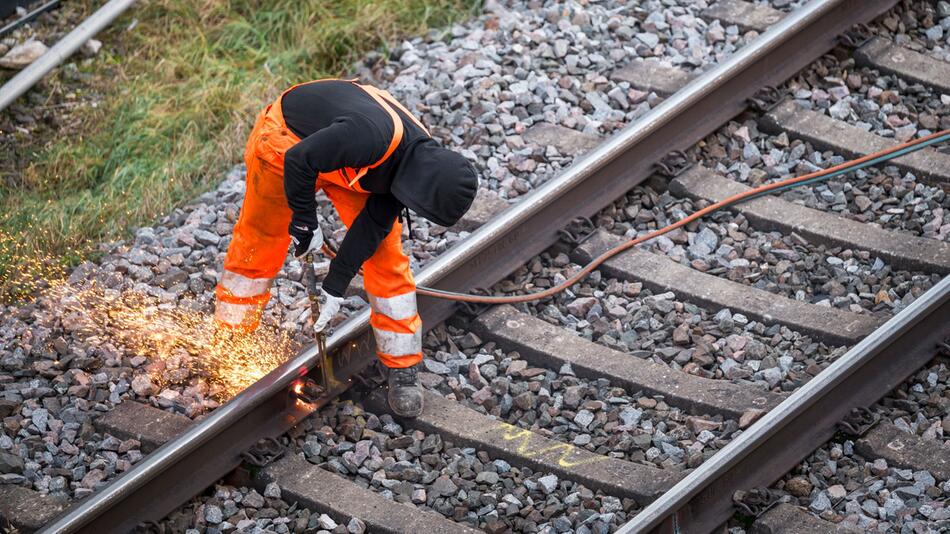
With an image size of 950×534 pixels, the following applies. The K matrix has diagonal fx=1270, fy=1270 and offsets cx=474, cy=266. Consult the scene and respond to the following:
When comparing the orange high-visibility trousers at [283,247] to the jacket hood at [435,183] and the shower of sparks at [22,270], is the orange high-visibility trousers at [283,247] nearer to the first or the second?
the jacket hood at [435,183]

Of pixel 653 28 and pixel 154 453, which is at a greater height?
pixel 653 28

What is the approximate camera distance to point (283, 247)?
5484mm

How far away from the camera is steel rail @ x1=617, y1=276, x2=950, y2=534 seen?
4691 mm

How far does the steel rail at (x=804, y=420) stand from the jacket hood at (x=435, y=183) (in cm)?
132

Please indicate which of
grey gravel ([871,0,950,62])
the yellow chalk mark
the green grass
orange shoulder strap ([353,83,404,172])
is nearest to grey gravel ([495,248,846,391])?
the yellow chalk mark

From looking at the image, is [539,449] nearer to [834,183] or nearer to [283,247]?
[283,247]

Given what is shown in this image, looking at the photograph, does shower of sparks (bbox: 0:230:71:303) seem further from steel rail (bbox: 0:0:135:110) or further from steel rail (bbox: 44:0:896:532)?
steel rail (bbox: 44:0:896:532)

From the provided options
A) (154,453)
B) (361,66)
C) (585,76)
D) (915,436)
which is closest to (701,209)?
(585,76)

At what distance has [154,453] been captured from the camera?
4.88 m

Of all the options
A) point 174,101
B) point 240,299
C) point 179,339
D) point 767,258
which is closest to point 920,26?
point 767,258

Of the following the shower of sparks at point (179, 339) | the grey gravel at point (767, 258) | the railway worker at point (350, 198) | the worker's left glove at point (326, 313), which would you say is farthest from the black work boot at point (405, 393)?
the grey gravel at point (767, 258)

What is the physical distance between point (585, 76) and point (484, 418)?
2.37 meters

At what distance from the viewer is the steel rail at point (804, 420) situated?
469cm

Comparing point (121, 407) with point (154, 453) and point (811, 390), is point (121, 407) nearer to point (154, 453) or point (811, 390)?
point (154, 453)
